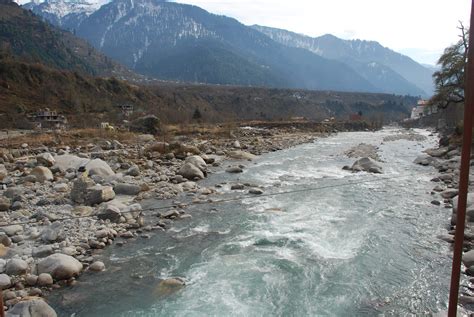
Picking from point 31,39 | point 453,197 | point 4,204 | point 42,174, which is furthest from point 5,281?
point 31,39

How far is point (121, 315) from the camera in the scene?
6746 mm

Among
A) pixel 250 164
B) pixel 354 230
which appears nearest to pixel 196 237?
pixel 354 230

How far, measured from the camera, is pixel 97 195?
1300 cm

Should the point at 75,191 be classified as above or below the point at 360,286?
below

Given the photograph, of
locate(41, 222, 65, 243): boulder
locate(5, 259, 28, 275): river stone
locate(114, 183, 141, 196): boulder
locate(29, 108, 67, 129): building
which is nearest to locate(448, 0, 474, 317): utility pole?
locate(5, 259, 28, 275): river stone

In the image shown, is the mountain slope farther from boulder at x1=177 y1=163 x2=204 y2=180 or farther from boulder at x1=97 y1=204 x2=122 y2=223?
boulder at x1=97 y1=204 x2=122 y2=223

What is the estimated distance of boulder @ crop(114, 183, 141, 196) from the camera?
14641mm

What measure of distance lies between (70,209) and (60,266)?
4562mm

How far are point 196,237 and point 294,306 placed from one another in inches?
161

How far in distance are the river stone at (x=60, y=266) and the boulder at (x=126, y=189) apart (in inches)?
252

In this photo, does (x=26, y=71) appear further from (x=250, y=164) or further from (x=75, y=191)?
(x=75, y=191)

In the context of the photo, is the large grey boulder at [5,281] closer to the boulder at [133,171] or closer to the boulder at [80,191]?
the boulder at [80,191]

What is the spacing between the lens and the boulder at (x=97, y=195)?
1286 cm

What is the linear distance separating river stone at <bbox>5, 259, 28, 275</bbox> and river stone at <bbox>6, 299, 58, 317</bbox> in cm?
180
